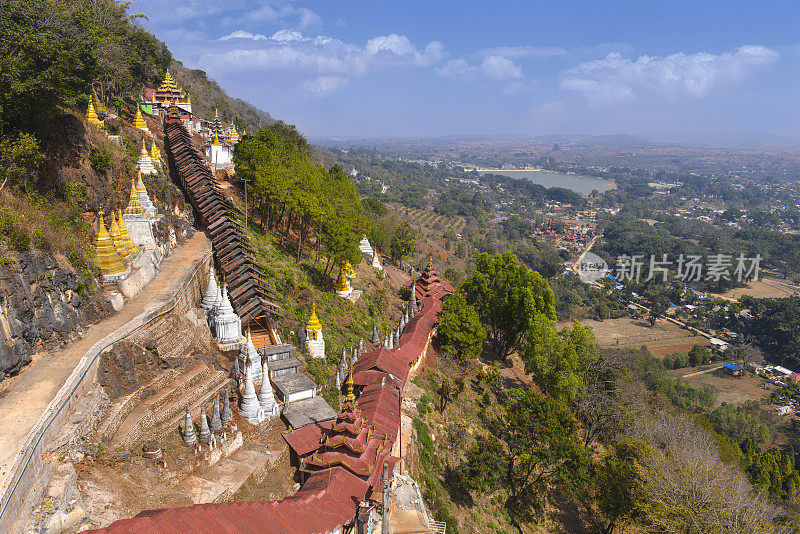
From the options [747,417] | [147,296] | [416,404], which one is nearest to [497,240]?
[747,417]

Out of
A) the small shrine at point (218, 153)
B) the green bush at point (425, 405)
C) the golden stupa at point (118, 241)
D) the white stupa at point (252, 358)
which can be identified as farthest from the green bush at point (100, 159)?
the small shrine at point (218, 153)

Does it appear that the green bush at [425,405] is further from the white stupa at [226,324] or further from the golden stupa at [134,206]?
the golden stupa at [134,206]

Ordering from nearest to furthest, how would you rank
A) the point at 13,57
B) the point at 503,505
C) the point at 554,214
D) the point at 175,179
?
the point at 13,57 → the point at 503,505 → the point at 175,179 → the point at 554,214

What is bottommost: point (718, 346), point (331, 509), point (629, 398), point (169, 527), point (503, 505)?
point (718, 346)

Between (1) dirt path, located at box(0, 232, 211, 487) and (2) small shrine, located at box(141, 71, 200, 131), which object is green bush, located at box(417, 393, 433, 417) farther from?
(2) small shrine, located at box(141, 71, 200, 131)

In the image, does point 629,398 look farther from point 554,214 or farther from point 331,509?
point 554,214

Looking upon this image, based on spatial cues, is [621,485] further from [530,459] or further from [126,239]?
[126,239]

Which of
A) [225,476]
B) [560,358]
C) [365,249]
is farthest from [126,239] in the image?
[365,249]
